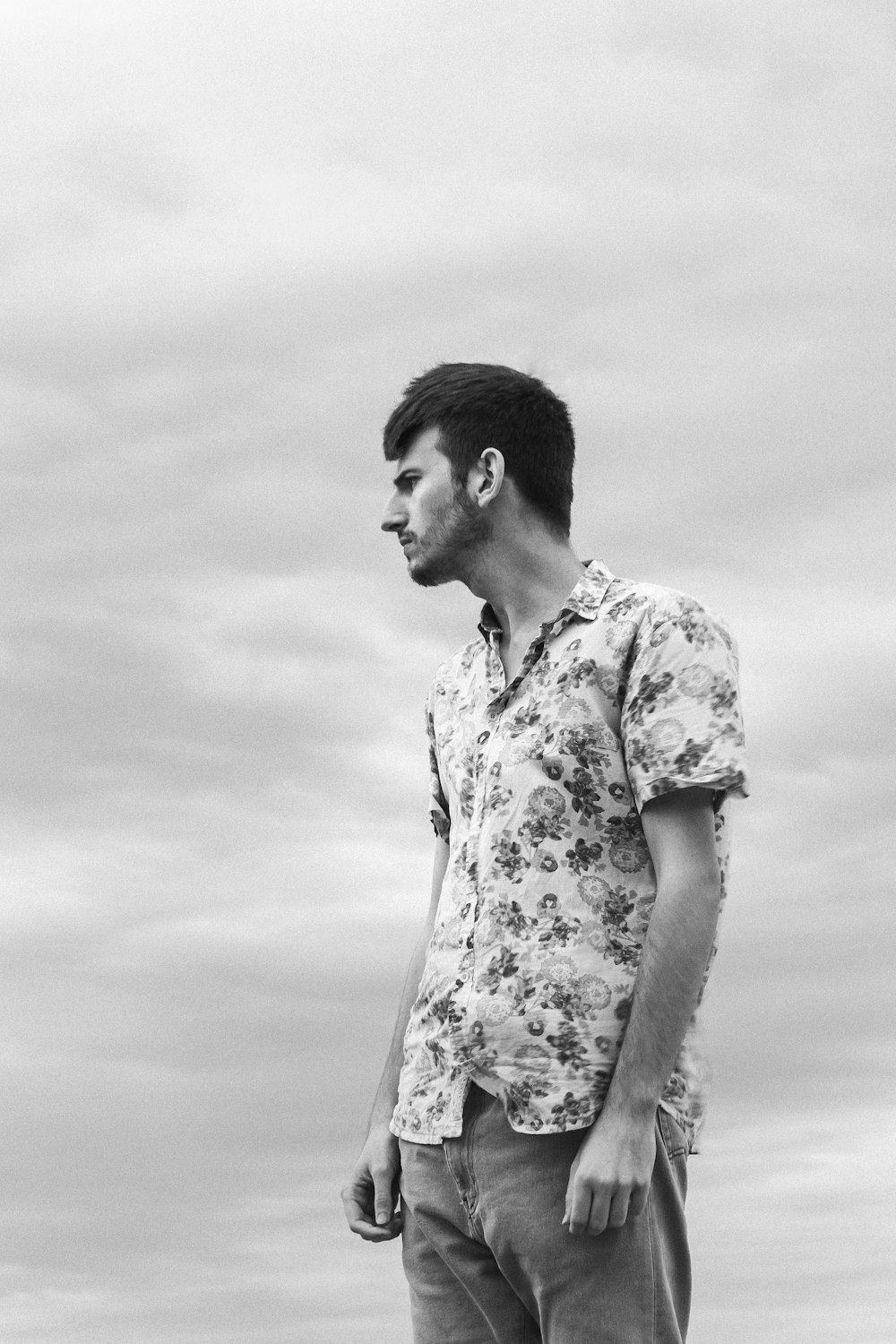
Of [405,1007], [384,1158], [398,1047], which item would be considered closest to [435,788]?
[405,1007]

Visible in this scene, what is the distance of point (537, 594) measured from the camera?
13.5 feet

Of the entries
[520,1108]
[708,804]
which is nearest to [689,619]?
[708,804]

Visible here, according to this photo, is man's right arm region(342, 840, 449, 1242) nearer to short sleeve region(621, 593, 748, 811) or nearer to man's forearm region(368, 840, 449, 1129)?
man's forearm region(368, 840, 449, 1129)

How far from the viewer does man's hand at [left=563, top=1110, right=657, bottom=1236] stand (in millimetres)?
3502

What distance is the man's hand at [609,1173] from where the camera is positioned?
3502mm

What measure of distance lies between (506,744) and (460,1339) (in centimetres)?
142

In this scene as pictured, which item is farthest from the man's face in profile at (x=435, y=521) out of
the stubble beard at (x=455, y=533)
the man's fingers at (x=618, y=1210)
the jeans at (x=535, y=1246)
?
the man's fingers at (x=618, y=1210)

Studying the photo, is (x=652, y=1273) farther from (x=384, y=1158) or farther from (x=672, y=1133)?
(x=384, y=1158)

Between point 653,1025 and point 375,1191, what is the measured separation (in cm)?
103

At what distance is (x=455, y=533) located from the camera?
13.6ft

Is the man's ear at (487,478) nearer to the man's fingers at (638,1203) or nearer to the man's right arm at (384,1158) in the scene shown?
the man's right arm at (384,1158)

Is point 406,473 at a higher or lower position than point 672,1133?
higher

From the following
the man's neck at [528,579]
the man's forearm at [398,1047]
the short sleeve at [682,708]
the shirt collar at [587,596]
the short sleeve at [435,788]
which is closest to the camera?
the short sleeve at [682,708]

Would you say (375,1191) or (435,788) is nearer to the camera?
(375,1191)
